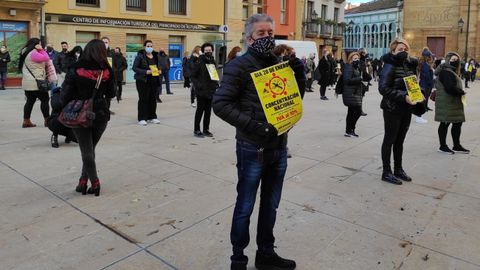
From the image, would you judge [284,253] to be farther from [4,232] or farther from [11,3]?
[11,3]

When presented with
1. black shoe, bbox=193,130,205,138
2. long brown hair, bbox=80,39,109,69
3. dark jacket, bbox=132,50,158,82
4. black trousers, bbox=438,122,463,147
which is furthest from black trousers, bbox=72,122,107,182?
black trousers, bbox=438,122,463,147

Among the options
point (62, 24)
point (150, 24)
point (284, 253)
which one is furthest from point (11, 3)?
point (284, 253)

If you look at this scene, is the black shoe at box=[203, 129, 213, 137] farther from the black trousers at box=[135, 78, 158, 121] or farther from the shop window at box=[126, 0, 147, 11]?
the shop window at box=[126, 0, 147, 11]

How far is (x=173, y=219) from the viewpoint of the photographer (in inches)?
167

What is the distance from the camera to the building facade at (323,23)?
32.9m

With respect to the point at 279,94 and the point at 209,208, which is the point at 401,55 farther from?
the point at 279,94

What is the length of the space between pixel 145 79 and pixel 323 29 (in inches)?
1077

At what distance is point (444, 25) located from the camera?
143 ft

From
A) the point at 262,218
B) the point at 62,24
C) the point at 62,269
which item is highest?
the point at 62,24

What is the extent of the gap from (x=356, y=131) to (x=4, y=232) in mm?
7188

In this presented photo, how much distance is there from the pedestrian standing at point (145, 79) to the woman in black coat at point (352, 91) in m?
3.96

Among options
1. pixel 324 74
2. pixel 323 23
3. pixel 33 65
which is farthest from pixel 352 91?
pixel 323 23

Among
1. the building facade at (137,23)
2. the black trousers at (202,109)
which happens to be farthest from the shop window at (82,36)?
the black trousers at (202,109)

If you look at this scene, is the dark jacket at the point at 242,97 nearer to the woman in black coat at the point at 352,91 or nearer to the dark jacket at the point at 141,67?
the woman in black coat at the point at 352,91
